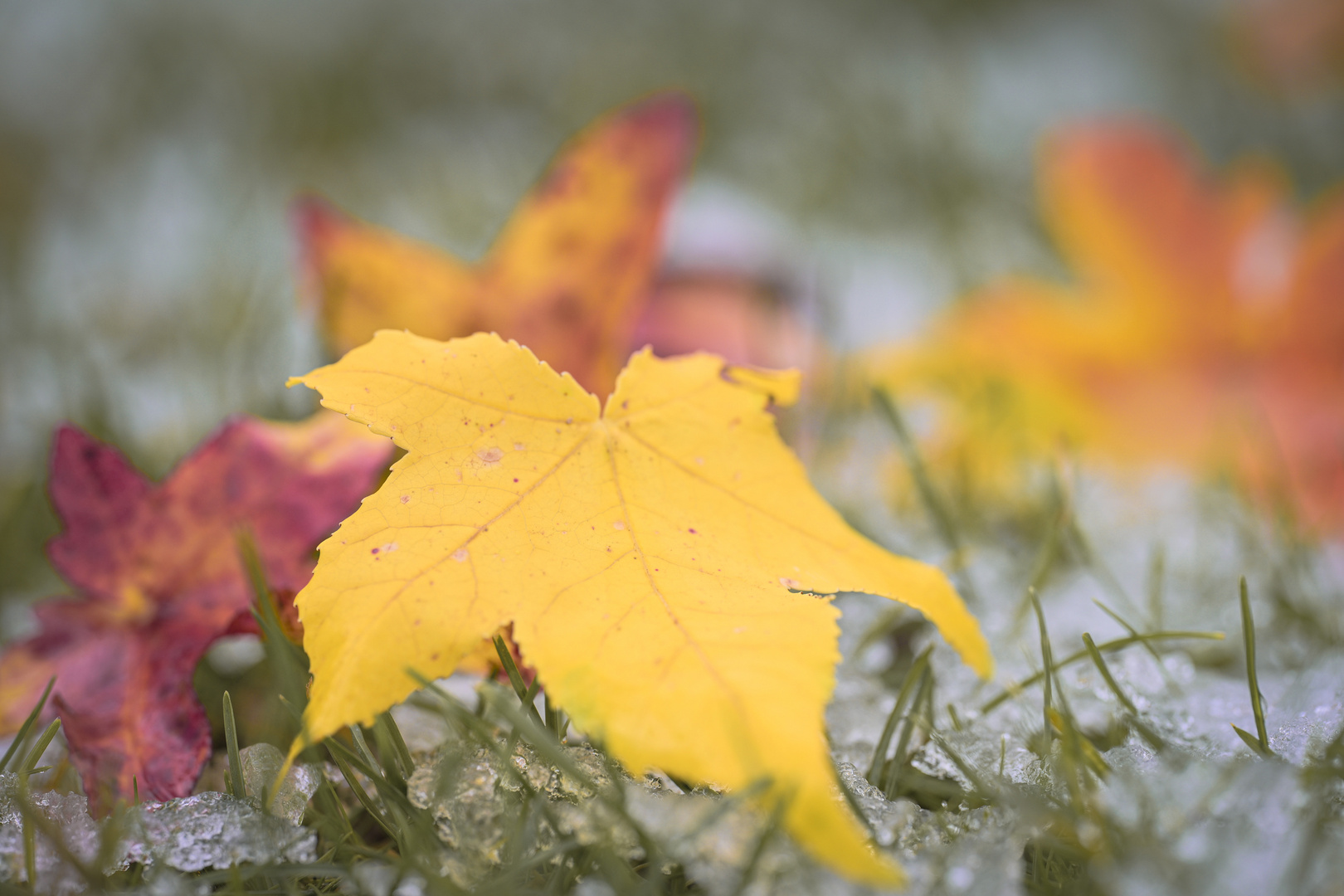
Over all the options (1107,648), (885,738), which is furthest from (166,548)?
(1107,648)

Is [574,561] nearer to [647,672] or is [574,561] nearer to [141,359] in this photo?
[647,672]

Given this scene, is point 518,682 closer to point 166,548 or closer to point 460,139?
point 166,548

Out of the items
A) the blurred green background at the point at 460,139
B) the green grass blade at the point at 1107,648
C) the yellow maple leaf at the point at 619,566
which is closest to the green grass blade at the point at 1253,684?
the green grass blade at the point at 1107,648

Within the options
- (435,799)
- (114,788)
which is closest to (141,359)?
(114,788)

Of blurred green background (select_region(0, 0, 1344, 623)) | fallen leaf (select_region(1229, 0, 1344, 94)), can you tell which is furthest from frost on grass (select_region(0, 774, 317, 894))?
fallen leaf (select_region(1229, 0, 1344, 94))

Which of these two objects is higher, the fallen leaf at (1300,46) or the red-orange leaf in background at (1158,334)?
the fallen leaf at (1300,46)

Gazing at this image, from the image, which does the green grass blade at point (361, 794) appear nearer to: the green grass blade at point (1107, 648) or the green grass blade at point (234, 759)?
the green grass blade at point (234, 759)
